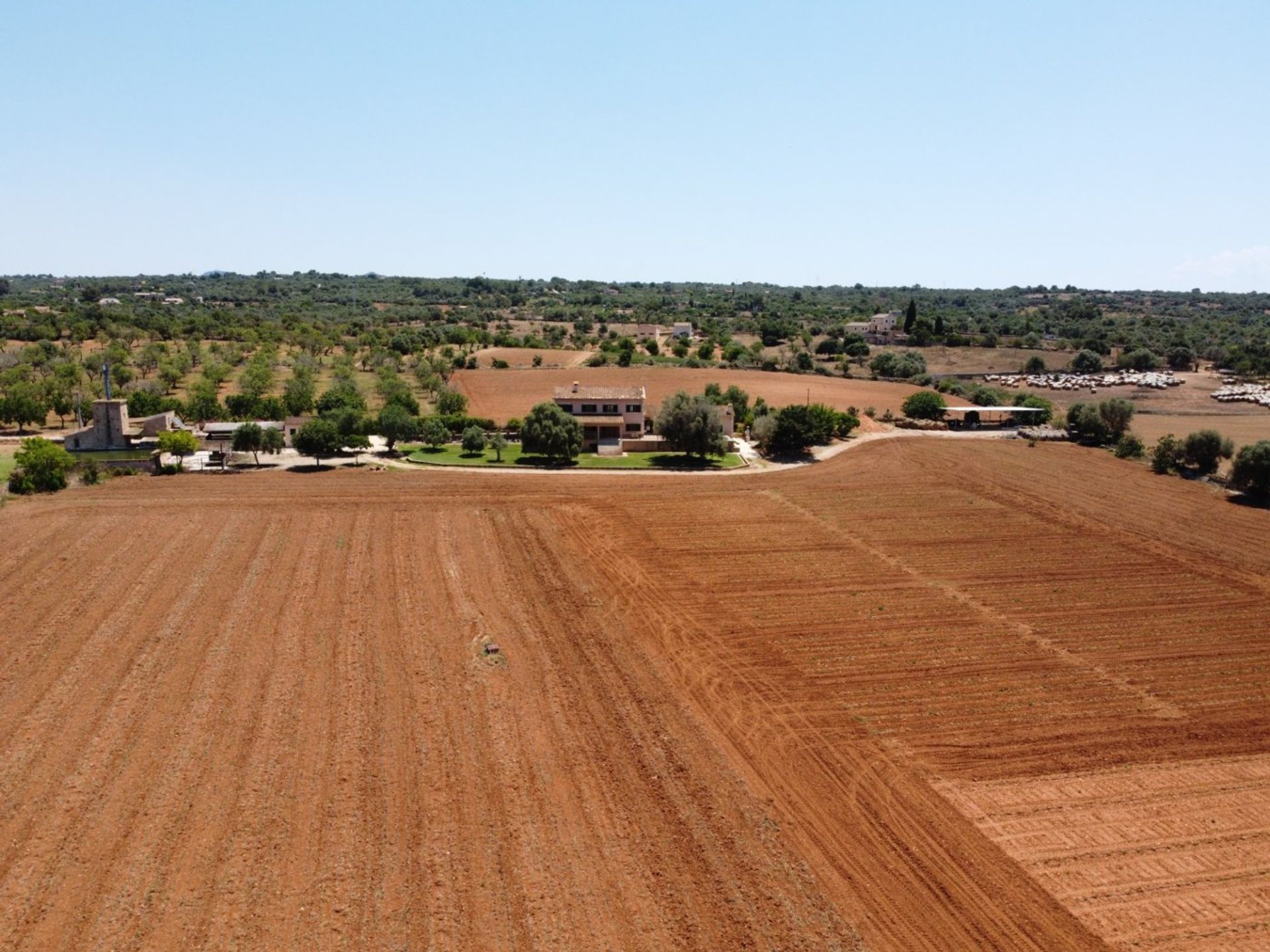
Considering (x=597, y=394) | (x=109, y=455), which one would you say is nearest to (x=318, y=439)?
(x=109, y=455)

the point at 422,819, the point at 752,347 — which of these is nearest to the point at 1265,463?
the point at 422,819

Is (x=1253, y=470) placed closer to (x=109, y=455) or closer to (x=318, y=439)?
(x=318, y=439)

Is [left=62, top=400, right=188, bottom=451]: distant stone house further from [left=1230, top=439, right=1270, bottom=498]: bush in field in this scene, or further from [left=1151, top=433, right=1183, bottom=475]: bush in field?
[left=1230, top=439, right=1270, bottom=498]: bush in field

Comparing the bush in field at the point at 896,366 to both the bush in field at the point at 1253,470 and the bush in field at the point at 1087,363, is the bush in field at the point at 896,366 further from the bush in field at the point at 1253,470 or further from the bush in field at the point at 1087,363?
the bush in field at the point at 1253,470

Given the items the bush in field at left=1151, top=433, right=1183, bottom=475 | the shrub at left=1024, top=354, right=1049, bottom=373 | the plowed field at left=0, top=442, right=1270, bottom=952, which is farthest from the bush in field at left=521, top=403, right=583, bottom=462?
the shrub at left=1024, top=354, right=1049, bottom=373

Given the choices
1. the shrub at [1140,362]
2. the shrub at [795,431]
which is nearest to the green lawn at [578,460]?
the shrub at [795,431]

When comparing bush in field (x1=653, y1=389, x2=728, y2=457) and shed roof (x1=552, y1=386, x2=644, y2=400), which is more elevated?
shed roof (x1=552, y1=386, x2=644, y2=400)

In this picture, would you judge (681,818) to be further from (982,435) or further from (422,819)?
(982,435)

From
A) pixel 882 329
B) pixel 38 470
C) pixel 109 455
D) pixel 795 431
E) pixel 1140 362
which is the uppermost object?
pixel 882 329
